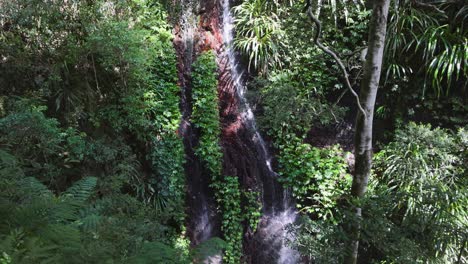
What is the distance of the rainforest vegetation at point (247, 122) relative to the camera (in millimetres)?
3203

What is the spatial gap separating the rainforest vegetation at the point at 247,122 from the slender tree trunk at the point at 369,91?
1 cm

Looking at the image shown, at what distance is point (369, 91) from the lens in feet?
10.5

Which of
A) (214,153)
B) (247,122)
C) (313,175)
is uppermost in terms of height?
(247,122)

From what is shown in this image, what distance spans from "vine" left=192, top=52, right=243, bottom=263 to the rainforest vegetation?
0.8 inches

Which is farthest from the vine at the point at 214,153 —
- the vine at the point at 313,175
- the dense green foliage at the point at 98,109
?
the vine at the point at 313,175

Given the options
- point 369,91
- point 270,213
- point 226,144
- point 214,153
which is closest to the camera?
point 369,91

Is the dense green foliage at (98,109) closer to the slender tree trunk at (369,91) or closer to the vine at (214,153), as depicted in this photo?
the vine at (214,153)

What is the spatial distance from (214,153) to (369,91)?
2729 millimetres

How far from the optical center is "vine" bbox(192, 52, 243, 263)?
5180mm

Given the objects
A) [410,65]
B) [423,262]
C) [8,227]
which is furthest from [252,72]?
[8,227]

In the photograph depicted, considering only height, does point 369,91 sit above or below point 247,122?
above

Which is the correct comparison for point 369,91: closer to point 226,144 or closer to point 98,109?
point 226,144

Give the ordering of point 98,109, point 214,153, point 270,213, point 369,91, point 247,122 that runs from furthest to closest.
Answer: point 247,122, point 270,213, point 214,153, point 98,109, point 369,91

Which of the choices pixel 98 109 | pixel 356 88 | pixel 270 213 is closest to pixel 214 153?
pixel 270 213
